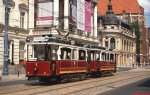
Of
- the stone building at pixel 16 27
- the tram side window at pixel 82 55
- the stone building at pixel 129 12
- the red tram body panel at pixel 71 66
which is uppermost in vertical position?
the stone building at pixel 129 12

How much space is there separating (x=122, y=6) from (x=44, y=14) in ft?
280

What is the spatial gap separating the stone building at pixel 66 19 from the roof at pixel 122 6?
207 ft

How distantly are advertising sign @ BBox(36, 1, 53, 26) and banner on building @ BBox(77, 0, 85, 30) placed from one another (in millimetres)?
7430

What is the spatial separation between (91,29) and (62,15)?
11510 millimetres

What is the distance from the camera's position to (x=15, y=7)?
5381cm

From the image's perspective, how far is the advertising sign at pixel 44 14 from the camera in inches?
2301

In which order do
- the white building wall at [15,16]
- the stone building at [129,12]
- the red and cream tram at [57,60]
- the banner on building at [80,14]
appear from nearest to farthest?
the red and cream tram at [57,60] < the white building wall at [15,16] < the banner on building at [80,14] < the stone building at [129,12]

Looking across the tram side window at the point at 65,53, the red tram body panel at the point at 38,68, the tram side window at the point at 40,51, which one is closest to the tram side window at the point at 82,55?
the tram side window at the point at 65,53

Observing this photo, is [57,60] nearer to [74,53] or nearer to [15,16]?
[74,53]

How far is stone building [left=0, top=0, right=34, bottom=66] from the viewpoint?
51156 millimetres

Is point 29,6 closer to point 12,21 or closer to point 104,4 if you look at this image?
point 12,21

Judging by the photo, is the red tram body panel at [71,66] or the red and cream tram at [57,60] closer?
the red and cream tram at [57,60]

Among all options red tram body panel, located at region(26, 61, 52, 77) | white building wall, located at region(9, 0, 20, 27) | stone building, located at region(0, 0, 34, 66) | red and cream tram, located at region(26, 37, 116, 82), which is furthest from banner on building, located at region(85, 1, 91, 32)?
red tram body panel, located at region(26, 61, 52, 77)

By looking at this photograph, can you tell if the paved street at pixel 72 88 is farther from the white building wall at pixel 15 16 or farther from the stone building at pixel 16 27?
the white building wall at pixel 15 16
